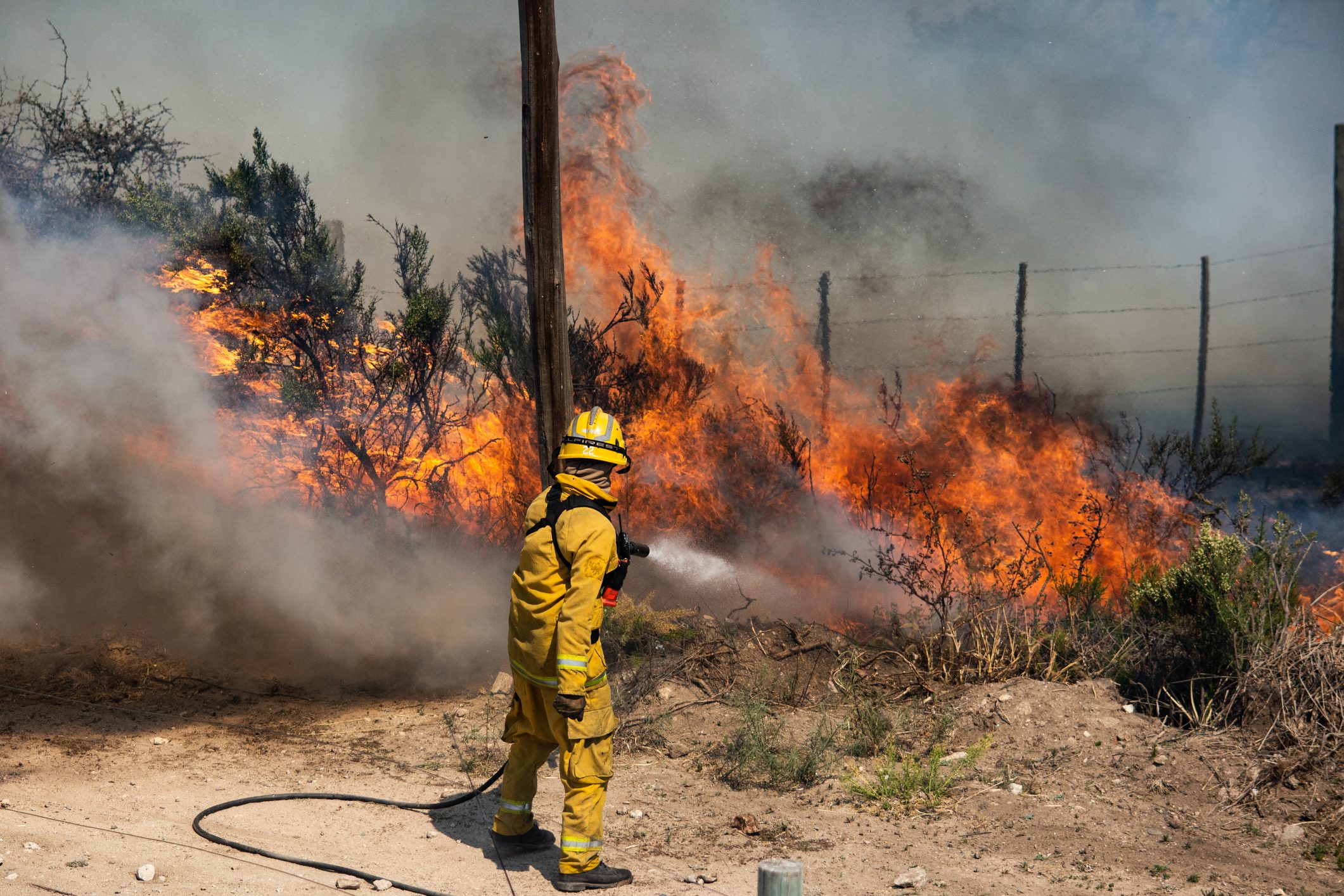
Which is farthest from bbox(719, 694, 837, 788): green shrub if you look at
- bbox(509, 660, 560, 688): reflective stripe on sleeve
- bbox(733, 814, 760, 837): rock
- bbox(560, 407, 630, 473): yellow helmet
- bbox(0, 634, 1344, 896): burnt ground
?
bbox(560, 407, 630, 473): yellow helmet

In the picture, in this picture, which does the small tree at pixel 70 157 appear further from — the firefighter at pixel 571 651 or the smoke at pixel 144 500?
the firefighter at pixel 571 651

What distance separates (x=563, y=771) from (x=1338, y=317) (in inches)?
702

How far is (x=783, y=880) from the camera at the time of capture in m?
2.89

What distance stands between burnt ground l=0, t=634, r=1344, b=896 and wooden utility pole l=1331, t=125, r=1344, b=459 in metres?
13.9

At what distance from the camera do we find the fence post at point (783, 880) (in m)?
2.89

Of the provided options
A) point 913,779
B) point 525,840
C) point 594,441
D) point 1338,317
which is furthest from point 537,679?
point 1338,317

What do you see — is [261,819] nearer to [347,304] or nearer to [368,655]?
[368,655]

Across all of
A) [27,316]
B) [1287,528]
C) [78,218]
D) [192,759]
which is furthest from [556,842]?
[78,218]

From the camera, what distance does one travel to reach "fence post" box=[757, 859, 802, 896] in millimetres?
2889

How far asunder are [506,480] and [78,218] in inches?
224

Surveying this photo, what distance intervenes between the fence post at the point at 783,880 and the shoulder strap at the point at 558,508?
6.27 ft

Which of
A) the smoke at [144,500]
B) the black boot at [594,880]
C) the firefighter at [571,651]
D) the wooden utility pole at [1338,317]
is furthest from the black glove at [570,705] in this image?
the wooden utility pole at [1338,317]

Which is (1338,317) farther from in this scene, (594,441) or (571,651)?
(571,651)

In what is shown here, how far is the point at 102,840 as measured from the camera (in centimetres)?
462
